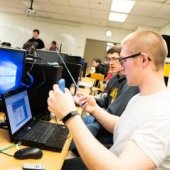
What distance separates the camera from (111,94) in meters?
2.87

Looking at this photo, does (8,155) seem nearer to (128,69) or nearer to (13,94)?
(13,94)

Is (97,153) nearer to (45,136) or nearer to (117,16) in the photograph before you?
(45,136)

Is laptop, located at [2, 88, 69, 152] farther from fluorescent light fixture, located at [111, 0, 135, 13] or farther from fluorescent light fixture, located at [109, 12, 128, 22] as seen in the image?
fluorescent light fixture, located at [109, 12, 128, 22]

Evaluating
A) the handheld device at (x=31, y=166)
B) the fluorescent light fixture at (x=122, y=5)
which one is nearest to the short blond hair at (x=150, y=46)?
the handheld device at (x=31, y=166)

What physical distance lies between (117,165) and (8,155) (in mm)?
524

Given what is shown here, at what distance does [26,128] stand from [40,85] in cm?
46

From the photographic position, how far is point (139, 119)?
1082 mm

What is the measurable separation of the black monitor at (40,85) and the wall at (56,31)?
8.88 meters

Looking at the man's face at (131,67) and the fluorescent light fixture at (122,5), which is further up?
the fluorescent light fixture at (122,5)

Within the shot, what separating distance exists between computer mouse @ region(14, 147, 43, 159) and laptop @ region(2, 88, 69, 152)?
11cm

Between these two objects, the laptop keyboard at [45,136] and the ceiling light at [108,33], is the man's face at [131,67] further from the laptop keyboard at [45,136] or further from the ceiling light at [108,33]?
the ceiling light at [108,33]

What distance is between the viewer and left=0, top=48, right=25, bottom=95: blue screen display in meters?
1.62

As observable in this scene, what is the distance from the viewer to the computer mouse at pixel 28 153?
1163 millimetres

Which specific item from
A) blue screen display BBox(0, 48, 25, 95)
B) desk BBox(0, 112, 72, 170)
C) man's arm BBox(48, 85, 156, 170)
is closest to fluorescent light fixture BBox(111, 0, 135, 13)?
blue screen display BBox(0, 48, 25, 95)
